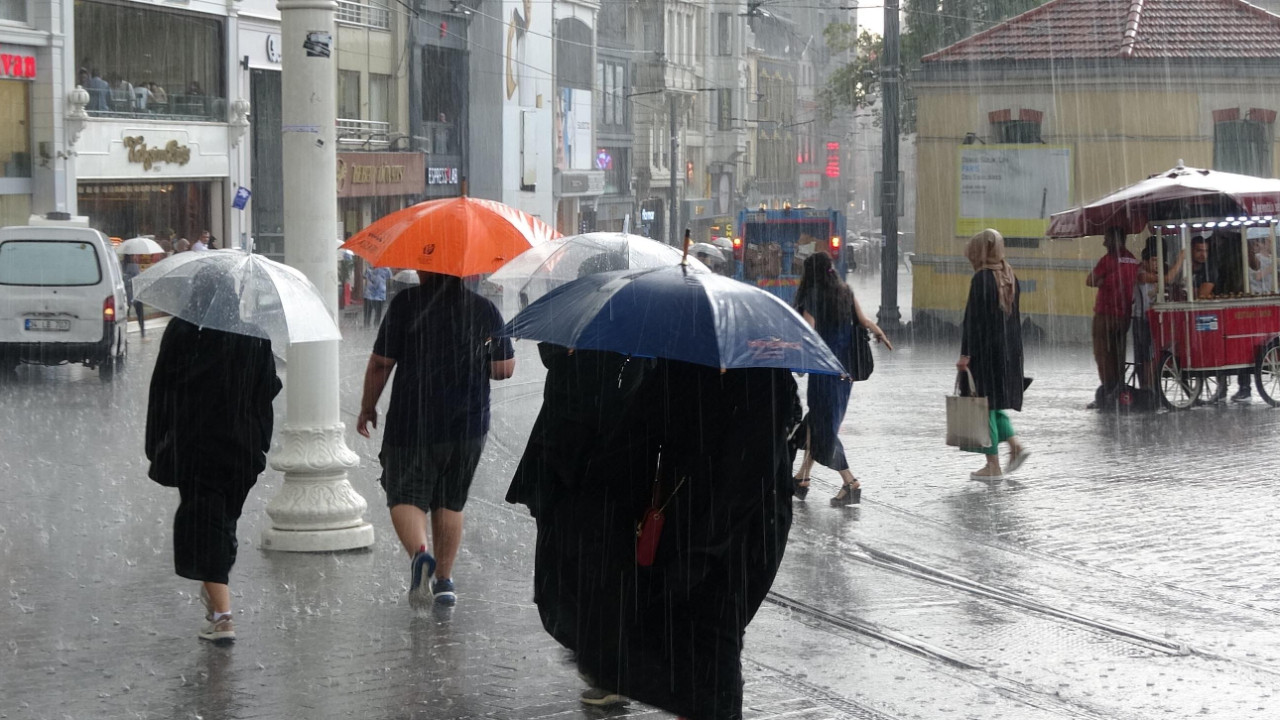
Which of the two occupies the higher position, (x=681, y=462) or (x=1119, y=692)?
(x=681, y=462)

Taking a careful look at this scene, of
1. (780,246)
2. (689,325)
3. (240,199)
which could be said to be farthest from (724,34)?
(689,325)

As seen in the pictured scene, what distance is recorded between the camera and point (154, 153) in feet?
120

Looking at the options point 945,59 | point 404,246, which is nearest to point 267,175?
point 945,59

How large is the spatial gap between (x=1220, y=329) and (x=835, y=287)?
677 cm

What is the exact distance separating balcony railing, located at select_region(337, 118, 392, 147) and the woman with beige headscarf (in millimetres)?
34596

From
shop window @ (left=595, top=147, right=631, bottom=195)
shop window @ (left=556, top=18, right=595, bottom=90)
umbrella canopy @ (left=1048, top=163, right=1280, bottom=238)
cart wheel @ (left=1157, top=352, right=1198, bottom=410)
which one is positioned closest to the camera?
cart wheel @ (left=1157, top=352, right=1198, bottom=410)

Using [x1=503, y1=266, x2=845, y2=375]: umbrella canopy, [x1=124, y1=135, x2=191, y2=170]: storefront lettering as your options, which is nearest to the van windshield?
[x1=503, y1=266, x2=845, y2=375]: umbrella canopy

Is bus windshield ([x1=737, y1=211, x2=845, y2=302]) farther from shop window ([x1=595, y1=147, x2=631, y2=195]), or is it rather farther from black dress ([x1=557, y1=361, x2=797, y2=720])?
shop window ([x1=595, y1=147, x2=631, y2=195])

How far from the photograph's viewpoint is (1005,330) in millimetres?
11820

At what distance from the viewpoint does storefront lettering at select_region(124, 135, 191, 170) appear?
36.0m

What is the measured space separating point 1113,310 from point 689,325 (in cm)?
1225

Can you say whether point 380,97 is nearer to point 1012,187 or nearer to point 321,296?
point 1012,187

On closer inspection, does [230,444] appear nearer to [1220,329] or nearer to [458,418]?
[458,418]

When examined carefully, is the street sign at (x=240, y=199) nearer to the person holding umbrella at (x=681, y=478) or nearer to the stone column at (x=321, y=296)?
the stone column at (x=321, y=296)
